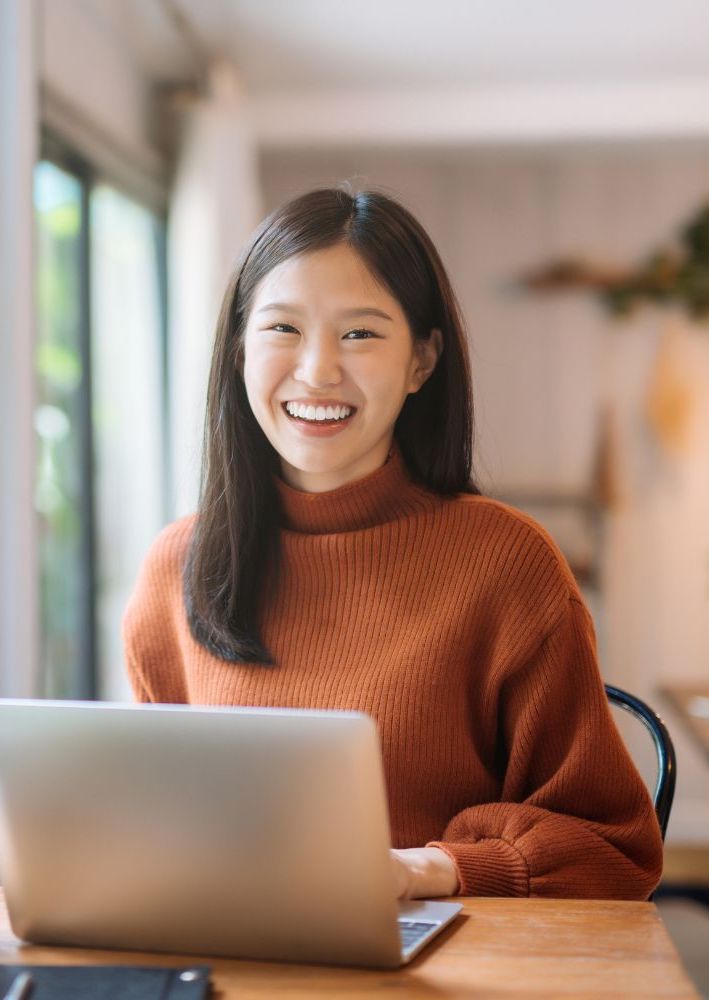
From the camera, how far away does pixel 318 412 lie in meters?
1.20

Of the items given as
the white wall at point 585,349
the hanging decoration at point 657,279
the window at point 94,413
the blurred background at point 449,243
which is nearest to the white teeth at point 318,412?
the blurred background at point 449,243

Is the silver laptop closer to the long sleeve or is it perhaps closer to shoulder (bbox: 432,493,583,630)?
the long sleeve

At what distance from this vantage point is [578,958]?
2.77ft

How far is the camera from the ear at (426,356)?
1268 mm

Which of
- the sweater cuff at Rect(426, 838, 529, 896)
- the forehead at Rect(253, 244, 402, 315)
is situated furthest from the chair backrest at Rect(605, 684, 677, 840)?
the forehead at Rect(253, 244, 402, 315)

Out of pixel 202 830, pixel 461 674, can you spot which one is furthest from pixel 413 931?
pixel 461 674

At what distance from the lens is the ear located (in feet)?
4.16

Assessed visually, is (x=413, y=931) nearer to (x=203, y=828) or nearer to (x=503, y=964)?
(x=503, y=964)

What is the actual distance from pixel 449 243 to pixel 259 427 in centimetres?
349

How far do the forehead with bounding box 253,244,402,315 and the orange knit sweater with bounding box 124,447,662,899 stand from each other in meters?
0.19

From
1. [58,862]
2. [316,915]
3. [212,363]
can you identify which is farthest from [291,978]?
[212,363]

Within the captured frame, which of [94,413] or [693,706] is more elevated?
[94,413]

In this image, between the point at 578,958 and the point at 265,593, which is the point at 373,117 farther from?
the point at 578,958

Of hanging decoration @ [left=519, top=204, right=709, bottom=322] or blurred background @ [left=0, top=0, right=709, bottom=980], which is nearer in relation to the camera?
blurred background @ [left=0, top=0, right=709, bottom=980]
